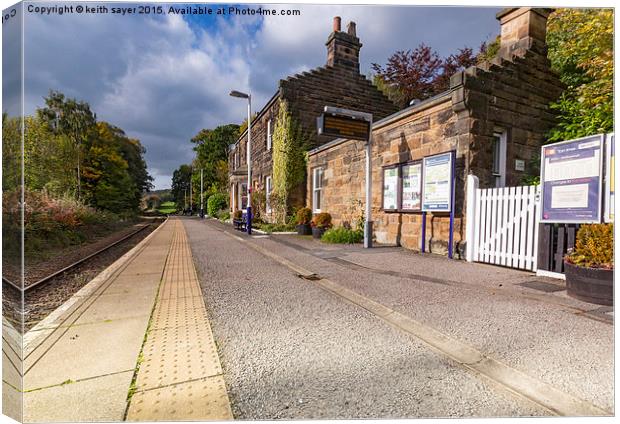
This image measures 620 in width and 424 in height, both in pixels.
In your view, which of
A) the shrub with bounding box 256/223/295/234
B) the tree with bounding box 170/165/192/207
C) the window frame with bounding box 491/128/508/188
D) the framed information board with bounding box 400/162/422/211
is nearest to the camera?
the tree with bounding box 170/165/192/207

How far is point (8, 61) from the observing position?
5.41 feet

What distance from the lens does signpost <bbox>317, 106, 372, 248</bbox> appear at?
687 cm

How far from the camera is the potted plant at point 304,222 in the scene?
11.0 meters

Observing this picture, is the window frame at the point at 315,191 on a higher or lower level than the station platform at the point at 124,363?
higher

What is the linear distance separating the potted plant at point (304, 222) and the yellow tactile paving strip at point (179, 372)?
810cm

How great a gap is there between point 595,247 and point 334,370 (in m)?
3.25

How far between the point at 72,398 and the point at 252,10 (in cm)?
250

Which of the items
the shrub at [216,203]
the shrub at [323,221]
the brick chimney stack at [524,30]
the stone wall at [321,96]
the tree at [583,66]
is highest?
the stone wall at [321,96]

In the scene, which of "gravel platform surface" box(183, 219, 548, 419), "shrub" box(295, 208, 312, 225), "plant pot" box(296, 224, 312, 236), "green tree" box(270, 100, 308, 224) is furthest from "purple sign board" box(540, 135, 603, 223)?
"green tree" box(270, 100, 308, 224)

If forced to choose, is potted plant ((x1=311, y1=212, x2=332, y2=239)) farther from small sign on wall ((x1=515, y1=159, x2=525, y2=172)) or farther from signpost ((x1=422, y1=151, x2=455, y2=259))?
small sign on wall ((x1=515, y1=159, x2=525, y2=172))

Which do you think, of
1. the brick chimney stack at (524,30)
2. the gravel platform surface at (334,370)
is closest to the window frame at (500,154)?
the brick chimney stack at (524,30)

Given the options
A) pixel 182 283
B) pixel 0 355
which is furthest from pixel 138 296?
pixel 0 355

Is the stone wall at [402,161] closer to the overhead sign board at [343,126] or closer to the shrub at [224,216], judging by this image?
the overhead sign board at [343,126]

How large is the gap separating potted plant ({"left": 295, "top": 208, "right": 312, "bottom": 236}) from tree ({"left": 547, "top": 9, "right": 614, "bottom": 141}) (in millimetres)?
7491
